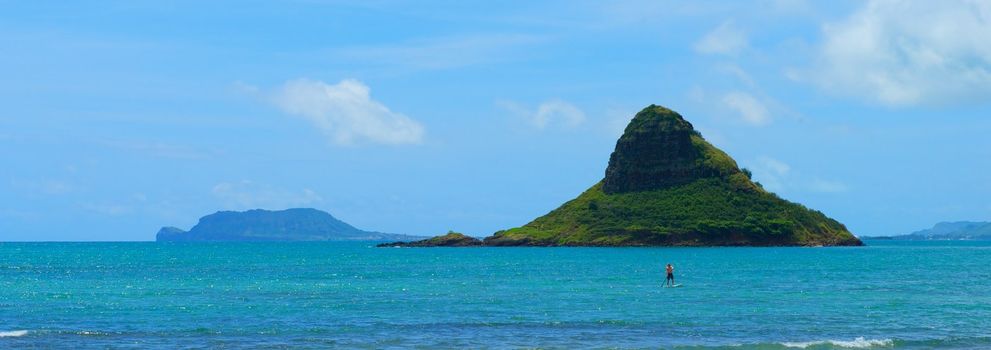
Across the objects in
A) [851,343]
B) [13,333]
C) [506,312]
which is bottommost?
[851,343]

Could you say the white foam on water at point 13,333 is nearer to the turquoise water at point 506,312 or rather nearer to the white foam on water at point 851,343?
the turquoise water at point 506,312

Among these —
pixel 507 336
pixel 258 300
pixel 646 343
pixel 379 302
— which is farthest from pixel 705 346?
pixel 258 300

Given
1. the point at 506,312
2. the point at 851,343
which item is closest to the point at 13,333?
the point at 506,312

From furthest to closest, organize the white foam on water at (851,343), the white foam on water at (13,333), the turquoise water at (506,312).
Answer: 1. the white foam on water at (13,333)
2. the turquoise water at (506,312)
3. the white foam on water at (851,343)

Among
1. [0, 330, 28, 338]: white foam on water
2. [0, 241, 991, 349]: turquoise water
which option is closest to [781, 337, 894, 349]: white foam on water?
[0, 241, 991, 349]: turquoise water

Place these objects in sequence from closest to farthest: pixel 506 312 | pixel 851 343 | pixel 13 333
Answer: pixel 851 343 < pixel 13 333 < pixel 506 312

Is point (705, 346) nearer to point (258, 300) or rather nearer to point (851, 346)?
point (851, 346)

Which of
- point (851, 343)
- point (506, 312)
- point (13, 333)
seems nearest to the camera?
point (851, 343)

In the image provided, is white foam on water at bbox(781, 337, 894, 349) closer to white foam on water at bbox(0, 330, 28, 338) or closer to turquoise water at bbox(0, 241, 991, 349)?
turquoise water at bbox(0, 241, 991, 349)

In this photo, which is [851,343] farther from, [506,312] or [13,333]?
[13,333]

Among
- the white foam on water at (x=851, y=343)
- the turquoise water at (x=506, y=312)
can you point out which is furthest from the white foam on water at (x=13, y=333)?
the white foam on water at (x=851, y=343)

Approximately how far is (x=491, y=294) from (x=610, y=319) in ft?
67.6

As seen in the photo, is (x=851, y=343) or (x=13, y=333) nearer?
(x=851, y=343)

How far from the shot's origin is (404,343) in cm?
4862
